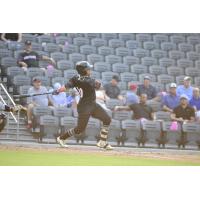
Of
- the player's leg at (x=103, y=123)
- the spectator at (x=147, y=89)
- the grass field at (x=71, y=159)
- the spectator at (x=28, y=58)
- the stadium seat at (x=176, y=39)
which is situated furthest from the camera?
the stadium seat at (x=176, y=39)

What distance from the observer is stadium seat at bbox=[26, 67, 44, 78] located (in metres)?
8.23

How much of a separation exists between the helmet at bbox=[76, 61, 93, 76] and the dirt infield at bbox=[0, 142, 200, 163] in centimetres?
93

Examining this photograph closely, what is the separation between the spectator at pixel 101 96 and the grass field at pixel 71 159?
0.63 meters

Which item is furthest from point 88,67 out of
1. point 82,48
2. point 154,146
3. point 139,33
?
point 154,146

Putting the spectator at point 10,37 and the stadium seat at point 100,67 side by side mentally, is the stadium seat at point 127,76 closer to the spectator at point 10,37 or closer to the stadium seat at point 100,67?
the stadium seat at point 100,67

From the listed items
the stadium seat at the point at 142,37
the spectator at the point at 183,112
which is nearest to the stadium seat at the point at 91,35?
the stadium seat at the point at 142,37

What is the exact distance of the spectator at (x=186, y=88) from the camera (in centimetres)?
849

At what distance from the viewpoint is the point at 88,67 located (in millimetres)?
8289

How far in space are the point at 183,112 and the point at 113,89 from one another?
978 millimetres

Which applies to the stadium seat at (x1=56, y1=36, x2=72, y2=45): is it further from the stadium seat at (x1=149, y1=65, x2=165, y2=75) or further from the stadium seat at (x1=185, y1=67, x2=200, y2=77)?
the stadium seat at (x1=185, y1=67, x2=200, y2=77)
